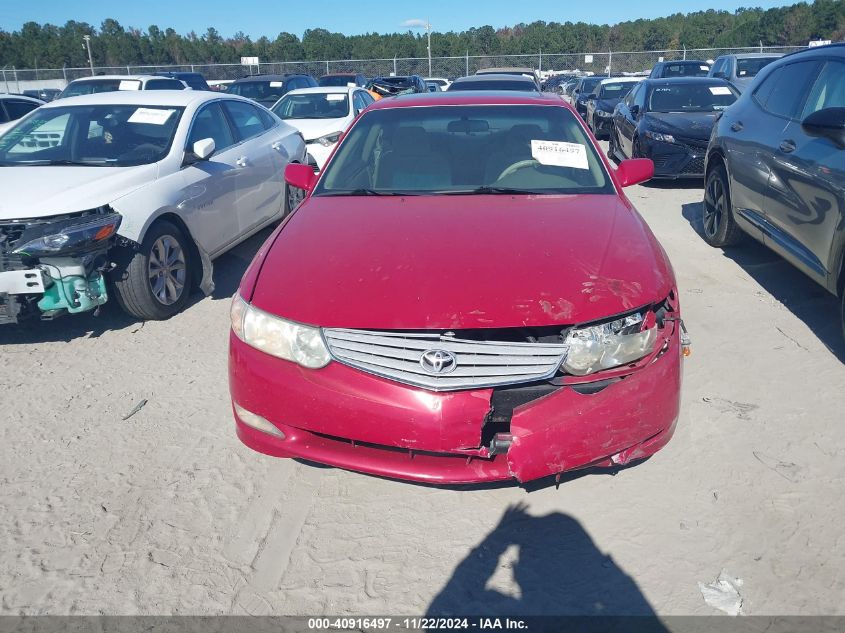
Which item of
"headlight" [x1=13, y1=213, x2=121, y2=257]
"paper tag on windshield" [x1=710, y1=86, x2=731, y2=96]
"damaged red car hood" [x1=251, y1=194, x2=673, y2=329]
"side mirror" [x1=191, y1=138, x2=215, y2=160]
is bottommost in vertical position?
"headlight" [x1=13, y1=213, x2=121, y2=257]

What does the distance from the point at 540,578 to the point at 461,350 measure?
2.95 feet

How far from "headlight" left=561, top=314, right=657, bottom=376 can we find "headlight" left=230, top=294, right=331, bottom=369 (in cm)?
94

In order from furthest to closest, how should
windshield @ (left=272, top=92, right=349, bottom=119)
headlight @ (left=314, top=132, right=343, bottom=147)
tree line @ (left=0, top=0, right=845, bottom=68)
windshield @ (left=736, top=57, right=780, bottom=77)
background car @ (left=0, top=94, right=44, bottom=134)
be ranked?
tree line @ (left=0, top=0, right=845, bottom=68) → windshield @ (left=736, top=57, right=780, bottom=77) → windshield @ (left=272, top=92, right=349, bottom=119) → background car @ (left=0, top=94, right=44, bottom=134) → headlight @ (left=314, top=132, right=343, bottom=147)

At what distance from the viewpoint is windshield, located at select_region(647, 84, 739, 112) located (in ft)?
32.0

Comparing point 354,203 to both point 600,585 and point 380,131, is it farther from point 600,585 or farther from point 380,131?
point 600,585

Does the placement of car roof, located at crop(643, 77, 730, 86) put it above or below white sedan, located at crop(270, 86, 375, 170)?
above

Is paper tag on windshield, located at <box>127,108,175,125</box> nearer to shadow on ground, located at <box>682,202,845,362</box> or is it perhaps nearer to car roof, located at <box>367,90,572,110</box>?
car roof, located at <box>367,90,572,110</box>

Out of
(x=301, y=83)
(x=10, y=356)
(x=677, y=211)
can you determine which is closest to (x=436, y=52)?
(x=301, y=83)

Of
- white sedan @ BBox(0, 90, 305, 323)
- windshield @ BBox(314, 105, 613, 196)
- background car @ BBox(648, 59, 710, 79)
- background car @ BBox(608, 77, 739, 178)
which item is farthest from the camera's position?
background car @ BBox(648, 59, 710, 79)

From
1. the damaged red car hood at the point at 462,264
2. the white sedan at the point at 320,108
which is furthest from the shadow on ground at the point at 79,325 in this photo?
the white sedan at the point at 320,108

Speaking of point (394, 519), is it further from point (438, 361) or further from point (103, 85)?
point (103, 85)

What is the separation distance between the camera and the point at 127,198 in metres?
4.51

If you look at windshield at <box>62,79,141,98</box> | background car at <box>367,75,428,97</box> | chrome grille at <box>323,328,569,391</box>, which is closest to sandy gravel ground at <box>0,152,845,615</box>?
chrome grille at <box>323,328,569,391</box>

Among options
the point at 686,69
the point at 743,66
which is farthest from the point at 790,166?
the point at 686,69
